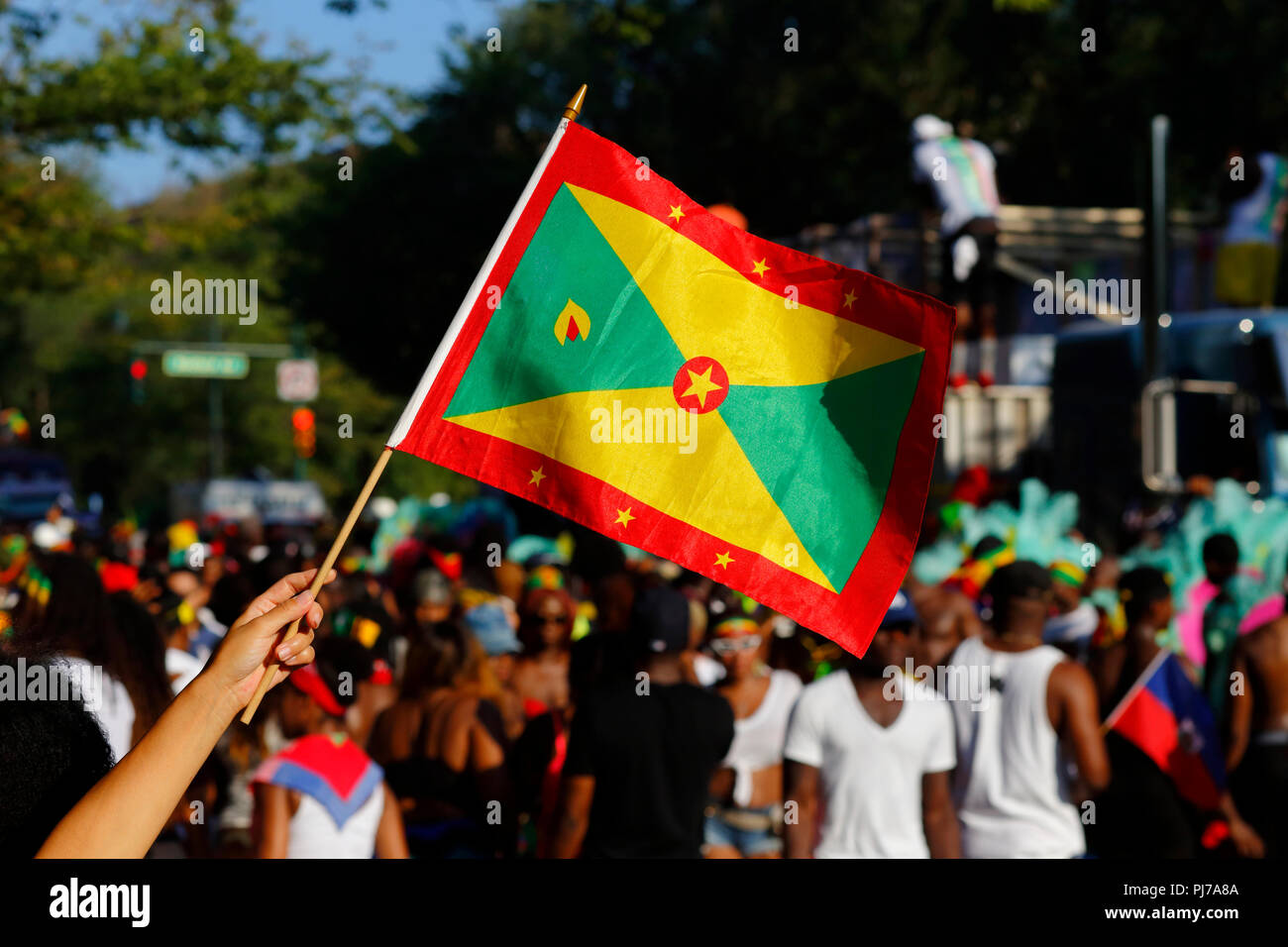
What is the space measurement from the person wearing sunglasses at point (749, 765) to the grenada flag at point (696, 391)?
2.17m

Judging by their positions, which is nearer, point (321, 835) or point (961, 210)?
point (321, 835)

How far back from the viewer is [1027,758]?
5.29m

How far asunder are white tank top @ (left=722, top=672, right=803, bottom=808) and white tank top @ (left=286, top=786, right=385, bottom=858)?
1.54 m

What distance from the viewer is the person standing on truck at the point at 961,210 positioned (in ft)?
51.9

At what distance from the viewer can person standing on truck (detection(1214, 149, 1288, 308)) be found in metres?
13.8

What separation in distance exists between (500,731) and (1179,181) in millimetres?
24965

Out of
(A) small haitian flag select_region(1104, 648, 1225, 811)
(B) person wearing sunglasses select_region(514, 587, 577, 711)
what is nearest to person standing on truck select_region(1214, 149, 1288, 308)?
(B) person wearing sunglasses select_region(514, 587, 577, 711)

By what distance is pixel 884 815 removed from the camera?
5.11 metres

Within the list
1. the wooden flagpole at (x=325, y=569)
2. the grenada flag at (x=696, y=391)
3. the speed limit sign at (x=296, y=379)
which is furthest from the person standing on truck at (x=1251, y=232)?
the speed limit sign at (x=296, y=379)

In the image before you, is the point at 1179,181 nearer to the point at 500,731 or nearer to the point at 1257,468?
the point at 1257,468

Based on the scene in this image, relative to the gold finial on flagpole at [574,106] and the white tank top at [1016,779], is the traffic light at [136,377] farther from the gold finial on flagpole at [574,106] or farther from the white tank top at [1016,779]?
the gold finial on flagpole at [574,106]

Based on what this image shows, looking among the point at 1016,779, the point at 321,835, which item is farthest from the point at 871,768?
the point at 321,835

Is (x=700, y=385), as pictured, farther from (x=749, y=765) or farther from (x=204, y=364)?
(x=204, y=364)

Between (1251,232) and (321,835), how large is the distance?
37.4 feet
